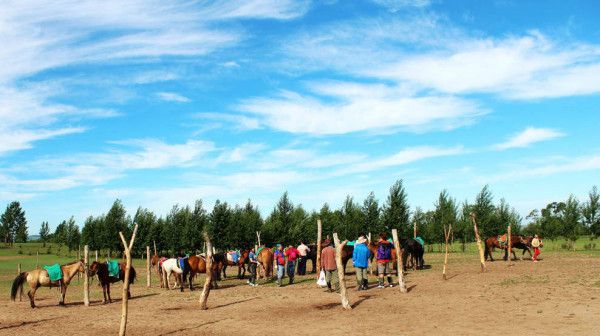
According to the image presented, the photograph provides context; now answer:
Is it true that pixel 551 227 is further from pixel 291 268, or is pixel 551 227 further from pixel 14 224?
pixel 14 224

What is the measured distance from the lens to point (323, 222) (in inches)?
2226

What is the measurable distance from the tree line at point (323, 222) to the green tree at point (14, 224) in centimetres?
4769

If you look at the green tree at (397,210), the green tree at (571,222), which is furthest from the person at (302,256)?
the green tree at (571,222)

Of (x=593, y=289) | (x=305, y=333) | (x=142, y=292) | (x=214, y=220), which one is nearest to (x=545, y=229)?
(x=214, y=220)

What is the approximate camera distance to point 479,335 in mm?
10641

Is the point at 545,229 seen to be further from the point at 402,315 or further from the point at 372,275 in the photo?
the point at 402,315

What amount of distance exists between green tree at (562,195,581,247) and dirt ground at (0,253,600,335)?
29.5 metres

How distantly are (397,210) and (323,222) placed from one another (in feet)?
36.3

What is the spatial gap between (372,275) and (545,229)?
117 ft

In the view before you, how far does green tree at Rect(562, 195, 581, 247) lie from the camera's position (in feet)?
157

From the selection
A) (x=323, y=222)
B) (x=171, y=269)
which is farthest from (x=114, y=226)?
(x=171, y=269)

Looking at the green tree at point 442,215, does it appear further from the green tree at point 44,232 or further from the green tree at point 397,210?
the green tree at point 44,232

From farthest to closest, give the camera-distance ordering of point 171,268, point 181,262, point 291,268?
point 171,268 → point 291,268 → point 181,262

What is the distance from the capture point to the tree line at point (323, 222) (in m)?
48.4
